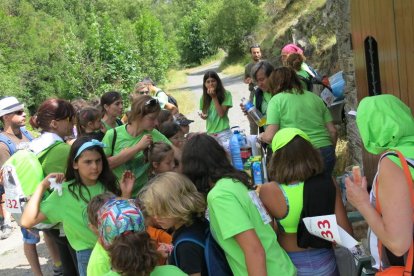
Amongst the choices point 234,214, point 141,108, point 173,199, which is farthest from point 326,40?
point 234,214

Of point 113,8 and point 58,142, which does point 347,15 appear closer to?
point 58,142

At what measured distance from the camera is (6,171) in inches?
160

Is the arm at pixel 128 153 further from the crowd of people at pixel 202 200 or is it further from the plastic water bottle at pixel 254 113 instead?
the plastic water bottle at pixel 254 113

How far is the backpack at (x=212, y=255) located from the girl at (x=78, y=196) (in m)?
0.96

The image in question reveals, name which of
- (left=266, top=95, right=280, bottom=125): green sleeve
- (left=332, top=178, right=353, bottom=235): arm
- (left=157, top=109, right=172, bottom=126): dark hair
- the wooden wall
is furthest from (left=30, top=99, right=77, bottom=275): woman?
the wooden wall

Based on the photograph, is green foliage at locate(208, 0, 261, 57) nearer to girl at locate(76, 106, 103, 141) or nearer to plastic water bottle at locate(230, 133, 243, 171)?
plastic water bottle at locate(230, 133, 243, 171)

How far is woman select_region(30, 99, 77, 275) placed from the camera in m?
4.04

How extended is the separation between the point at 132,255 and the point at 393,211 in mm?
1174

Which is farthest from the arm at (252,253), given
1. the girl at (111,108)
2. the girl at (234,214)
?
the girl at (111,108)

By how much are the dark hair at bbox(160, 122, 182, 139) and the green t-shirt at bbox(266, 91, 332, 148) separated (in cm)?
101

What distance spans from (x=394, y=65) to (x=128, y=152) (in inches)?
94.6

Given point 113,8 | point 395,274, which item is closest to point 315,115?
point 395,274

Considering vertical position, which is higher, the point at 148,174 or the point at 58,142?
the point at 58,142

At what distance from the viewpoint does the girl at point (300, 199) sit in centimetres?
279
